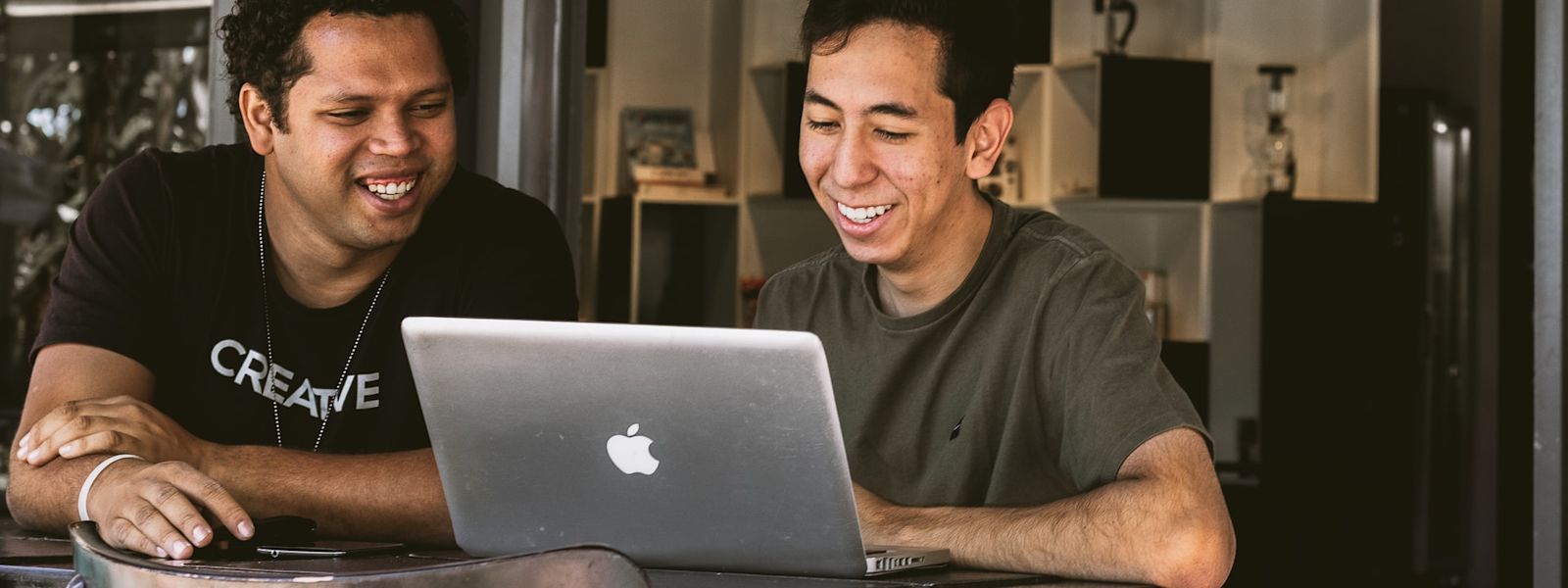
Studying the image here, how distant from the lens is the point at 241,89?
2.30m

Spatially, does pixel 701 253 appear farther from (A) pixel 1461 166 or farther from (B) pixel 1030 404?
(B) pixel 1030 404

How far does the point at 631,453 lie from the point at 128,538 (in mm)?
493

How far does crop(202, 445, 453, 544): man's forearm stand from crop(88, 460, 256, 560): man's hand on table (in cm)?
26

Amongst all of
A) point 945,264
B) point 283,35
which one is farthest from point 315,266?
point 945,264

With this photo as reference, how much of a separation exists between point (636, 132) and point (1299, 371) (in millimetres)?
2563

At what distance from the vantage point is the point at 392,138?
84.3 inches

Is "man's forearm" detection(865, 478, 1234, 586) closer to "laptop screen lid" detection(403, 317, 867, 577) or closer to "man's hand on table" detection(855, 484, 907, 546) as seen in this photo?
"man's hand on table" detection(855, 484, 907, 546)

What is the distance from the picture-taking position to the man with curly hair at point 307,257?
2.16 metres

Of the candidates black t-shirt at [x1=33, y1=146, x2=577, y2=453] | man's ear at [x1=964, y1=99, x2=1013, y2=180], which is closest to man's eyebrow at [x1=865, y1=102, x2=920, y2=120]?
man's ear at [x1=964, y1=99, x2=1013, y2=180]

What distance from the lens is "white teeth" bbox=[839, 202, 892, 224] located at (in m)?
2.04

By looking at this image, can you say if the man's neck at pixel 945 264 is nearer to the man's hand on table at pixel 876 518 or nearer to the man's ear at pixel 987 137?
the man's ear at pixel 987 137

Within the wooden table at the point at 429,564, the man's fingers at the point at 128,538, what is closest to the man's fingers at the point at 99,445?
the wooden table at the point at 429,564

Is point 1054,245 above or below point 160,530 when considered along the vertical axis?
above

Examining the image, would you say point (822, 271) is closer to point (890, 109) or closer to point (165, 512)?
point (890, 109)
